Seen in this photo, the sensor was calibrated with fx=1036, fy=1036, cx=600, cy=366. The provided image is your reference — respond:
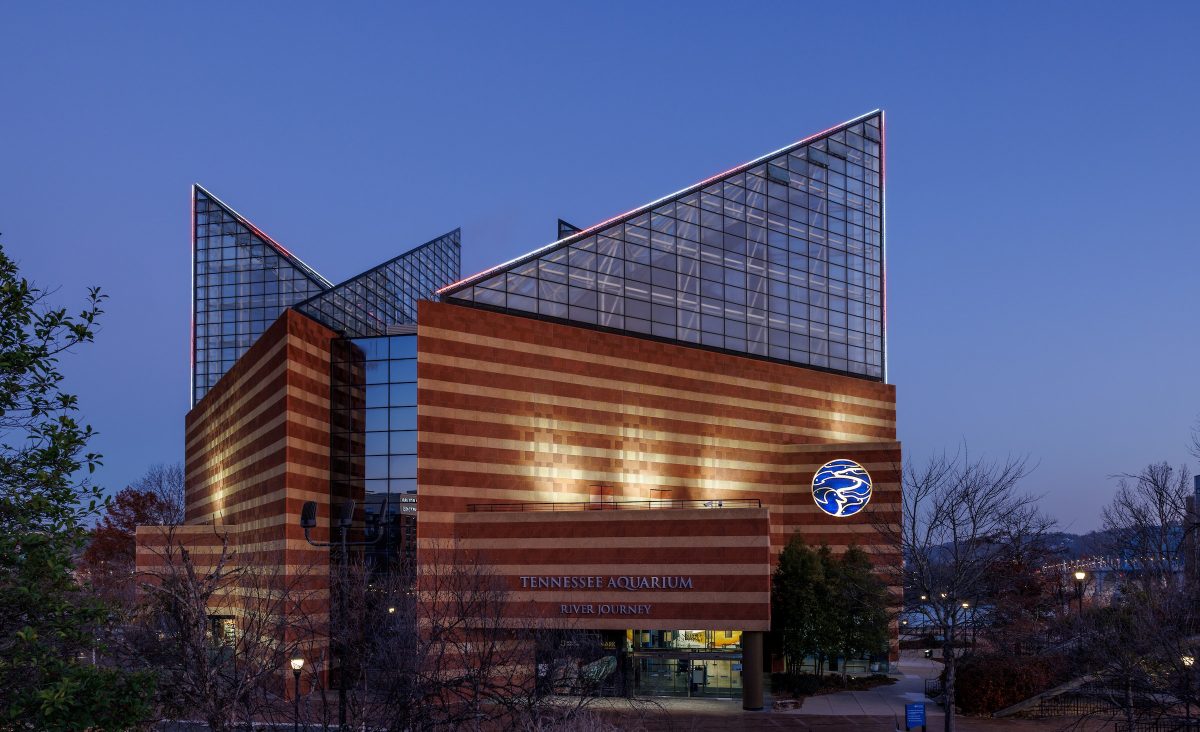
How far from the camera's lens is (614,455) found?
60.4 metres

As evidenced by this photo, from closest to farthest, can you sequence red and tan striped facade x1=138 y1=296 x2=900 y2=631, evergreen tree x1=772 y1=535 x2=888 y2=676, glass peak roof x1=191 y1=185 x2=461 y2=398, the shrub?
the shrub, red and tan striped facade x1=138 y1=296 x2=900 y2=631, evergreen tree x1=772 y1=535 x2=888 y2=676, glass peak roof x1=191 y1=185 x2=461 y2=398

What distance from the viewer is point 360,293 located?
7800cm

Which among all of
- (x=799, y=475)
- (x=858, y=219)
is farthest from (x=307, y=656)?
(x=858, y=219)

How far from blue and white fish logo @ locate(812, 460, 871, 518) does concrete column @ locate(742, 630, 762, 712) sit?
18150mm

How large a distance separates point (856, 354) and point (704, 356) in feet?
54.3

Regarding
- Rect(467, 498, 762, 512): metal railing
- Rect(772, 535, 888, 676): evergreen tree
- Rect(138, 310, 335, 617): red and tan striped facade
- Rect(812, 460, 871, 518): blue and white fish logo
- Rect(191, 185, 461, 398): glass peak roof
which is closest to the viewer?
Rect(467, 498, 762, 512): metal railing

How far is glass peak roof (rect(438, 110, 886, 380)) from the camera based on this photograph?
198 feet

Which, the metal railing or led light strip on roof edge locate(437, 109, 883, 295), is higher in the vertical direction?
led light strip on roof edge locate(437, 109, 883, 295)

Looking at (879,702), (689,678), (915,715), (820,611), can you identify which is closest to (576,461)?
(689,678)

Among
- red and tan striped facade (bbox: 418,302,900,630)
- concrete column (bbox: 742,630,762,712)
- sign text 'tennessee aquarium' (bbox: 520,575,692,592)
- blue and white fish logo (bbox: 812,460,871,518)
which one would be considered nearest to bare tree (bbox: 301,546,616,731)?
sign text 'tennessee aquarium' (bbox: 520,575,692,592)

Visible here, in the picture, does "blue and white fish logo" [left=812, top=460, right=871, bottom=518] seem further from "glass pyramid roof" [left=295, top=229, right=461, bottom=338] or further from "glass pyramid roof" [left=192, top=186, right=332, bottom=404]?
"glass pyramid roof" [left=192, top=186, right=332, bottom=404]

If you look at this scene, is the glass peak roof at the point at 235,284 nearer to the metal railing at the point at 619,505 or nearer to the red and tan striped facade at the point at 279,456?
the red and tan striped facade at the point at 279,456

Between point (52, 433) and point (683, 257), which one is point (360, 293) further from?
point (52, 433)

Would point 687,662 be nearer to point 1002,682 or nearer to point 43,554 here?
point 1002,682
